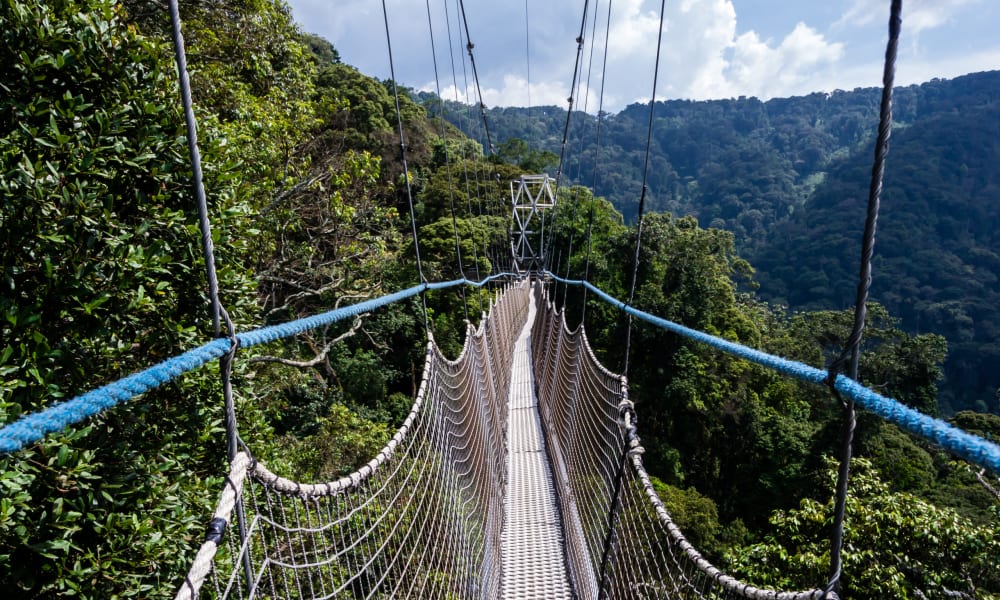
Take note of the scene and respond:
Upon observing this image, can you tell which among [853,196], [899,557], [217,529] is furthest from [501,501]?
[853,196]

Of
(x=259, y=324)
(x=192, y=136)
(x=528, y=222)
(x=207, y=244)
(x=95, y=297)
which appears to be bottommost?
(x=259, y=324)

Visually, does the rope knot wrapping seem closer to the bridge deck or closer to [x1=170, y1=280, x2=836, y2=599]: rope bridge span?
[x1=170, y1=280, x2=836, y2=599]: rope bridge span

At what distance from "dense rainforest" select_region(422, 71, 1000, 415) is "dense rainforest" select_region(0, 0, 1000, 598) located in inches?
168

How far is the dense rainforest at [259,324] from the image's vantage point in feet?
4.80

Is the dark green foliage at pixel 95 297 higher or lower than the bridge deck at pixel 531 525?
higher

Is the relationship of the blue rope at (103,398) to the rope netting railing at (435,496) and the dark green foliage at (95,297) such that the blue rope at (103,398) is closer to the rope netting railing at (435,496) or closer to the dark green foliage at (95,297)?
the rope netting railing at (435,496)

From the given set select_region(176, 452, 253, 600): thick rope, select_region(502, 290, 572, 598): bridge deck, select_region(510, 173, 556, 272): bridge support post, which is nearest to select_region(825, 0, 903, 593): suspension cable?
select_region(176, 452, 253, 600): thick rope

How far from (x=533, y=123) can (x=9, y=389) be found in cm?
6611

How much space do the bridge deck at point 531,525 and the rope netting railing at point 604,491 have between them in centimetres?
10

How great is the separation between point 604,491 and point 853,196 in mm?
38767

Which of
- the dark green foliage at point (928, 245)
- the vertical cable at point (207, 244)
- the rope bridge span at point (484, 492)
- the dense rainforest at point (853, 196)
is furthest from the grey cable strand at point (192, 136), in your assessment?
the dark green foliage at point (928, 245)

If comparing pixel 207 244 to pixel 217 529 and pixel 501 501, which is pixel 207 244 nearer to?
pixel 217 529

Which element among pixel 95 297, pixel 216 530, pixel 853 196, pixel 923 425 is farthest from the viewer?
pixel 853 196

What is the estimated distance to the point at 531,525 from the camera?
112 inches
